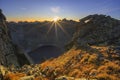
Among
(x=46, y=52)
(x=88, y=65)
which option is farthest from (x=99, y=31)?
(x=46, y=52)

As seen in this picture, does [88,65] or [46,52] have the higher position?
[88,65]

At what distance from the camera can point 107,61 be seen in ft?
84.4

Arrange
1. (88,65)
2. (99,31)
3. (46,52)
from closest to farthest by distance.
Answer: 1. (88,65)
2. (99,31)
3. (46,52)

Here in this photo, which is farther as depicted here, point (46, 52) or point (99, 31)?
point (46, 52)

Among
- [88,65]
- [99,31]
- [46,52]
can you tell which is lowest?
[46,52]

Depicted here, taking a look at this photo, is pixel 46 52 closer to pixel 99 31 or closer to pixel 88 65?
pixel 99 31

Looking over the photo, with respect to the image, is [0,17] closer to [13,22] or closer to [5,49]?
[5,49]

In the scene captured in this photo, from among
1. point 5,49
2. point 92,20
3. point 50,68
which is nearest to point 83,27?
point 92,20

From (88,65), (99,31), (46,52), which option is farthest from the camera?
A: (46,52)

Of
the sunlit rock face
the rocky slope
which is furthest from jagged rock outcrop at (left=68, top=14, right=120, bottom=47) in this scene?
the sunlit rock face

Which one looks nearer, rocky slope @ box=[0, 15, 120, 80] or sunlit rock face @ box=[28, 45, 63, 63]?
rocky slope @ box=[0, 15, 120, 80]

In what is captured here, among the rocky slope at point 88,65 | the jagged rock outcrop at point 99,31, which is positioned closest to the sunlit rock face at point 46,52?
the jagged rock outcrop at point 99,31

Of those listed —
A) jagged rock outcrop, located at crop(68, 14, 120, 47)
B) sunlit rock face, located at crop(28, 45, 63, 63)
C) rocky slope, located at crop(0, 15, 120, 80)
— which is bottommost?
sunlit rock face, located at crop(28, 45, 63, 63)

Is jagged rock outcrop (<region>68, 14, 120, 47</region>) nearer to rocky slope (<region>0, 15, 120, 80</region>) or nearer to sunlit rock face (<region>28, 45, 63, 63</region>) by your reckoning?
rocky slope (<region>0, 15, 120, 80</region>)
